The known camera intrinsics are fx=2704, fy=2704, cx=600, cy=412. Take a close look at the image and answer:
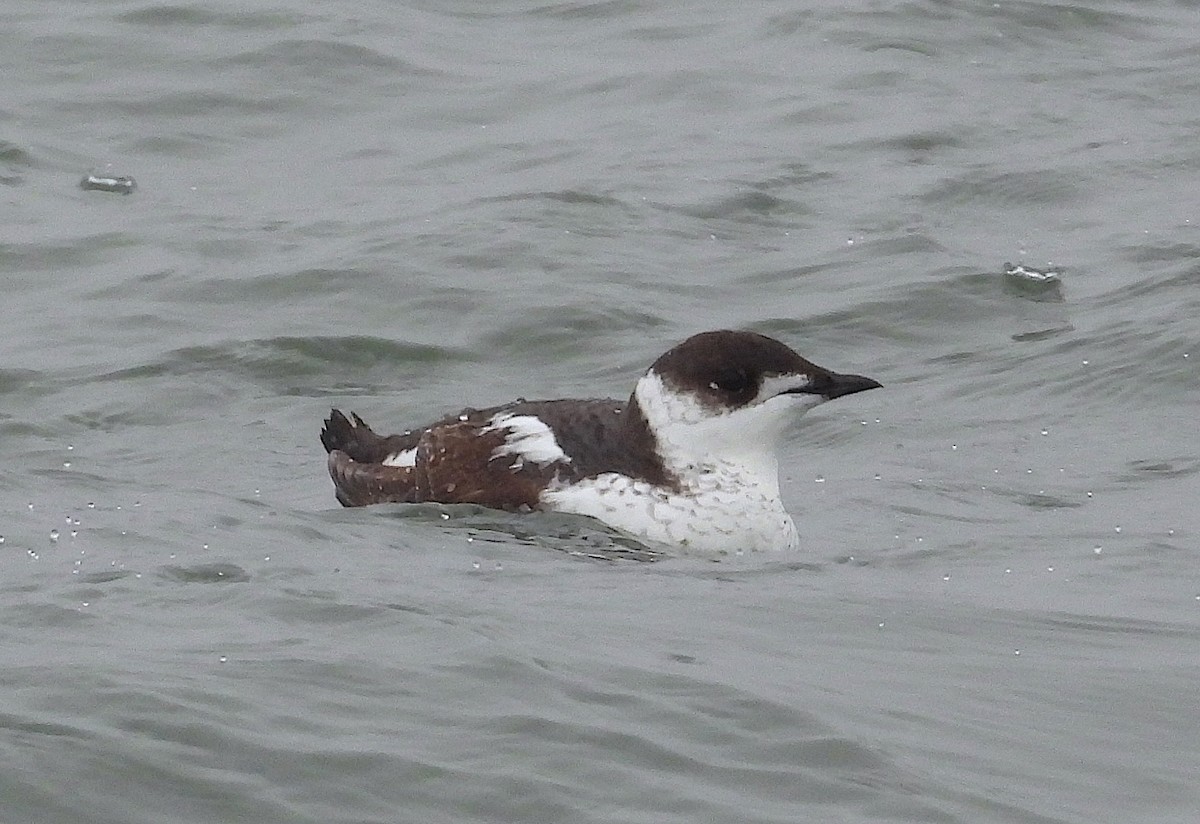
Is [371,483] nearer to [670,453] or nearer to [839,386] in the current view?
[670,453]

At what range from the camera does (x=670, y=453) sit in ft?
31.5

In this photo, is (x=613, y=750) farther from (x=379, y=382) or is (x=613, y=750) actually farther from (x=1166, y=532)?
(x=379, y=382)

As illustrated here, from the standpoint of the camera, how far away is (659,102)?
57.4 feet

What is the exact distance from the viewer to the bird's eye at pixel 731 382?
9.59 metres

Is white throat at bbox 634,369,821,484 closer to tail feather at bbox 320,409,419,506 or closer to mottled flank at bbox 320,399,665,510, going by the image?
mottled flank at bbox 320,399,665,510

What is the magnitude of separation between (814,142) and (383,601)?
31.1 feet

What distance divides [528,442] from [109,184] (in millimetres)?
6988

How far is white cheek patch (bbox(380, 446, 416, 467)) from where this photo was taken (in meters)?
9.98

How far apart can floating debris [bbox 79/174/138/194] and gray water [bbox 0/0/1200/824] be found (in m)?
0.26

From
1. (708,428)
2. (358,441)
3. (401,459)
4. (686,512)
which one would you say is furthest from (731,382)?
(358,441)

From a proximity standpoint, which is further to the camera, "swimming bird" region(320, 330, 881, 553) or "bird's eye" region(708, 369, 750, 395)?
"bird's eye" region(708, 369, 750, 395)

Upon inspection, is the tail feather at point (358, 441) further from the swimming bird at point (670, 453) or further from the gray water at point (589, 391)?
the swimming bird at point (670, 453)

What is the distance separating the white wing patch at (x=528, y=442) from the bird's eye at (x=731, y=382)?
60 cm

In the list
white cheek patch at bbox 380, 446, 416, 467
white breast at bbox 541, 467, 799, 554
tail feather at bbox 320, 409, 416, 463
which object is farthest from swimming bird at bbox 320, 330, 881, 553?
tail feather at bbox 320, 409, 416, 463
